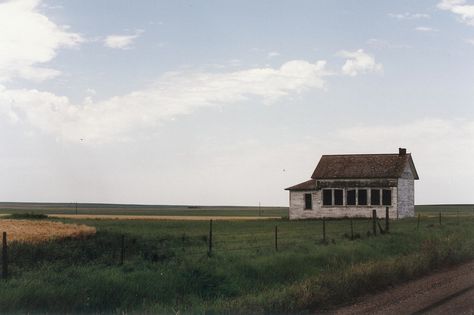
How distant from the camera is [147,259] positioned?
18.3 meters

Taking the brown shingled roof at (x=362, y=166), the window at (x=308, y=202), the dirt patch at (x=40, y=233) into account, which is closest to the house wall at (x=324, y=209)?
the window at (x=308, y=202)

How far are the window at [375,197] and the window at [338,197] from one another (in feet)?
8.14

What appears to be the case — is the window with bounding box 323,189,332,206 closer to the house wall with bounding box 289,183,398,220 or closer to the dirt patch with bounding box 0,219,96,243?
the house wall with bounding box 289,183,398,220

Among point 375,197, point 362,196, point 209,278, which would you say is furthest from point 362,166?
point 209,278

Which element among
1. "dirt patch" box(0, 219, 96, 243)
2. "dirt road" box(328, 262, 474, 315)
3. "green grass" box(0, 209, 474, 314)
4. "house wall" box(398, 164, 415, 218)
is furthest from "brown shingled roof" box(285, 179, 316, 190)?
"dirt road" box(328, 262, 474, 315)

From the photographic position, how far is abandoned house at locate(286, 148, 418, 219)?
158ft

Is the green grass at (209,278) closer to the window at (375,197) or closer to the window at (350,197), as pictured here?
the window at (375,197)

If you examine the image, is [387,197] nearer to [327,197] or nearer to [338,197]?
[338,197]

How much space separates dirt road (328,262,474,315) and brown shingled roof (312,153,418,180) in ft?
111

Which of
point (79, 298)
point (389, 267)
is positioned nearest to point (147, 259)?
point (79, 298)

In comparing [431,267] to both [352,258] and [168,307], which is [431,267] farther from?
[168,307]

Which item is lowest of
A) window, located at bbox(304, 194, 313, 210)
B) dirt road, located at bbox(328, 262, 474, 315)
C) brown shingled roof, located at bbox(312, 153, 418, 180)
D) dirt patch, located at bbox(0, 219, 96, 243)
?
dirt road, located at bbox(328, 262, 474, 315)

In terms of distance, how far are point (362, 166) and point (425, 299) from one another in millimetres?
38693

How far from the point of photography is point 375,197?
1902 inches
